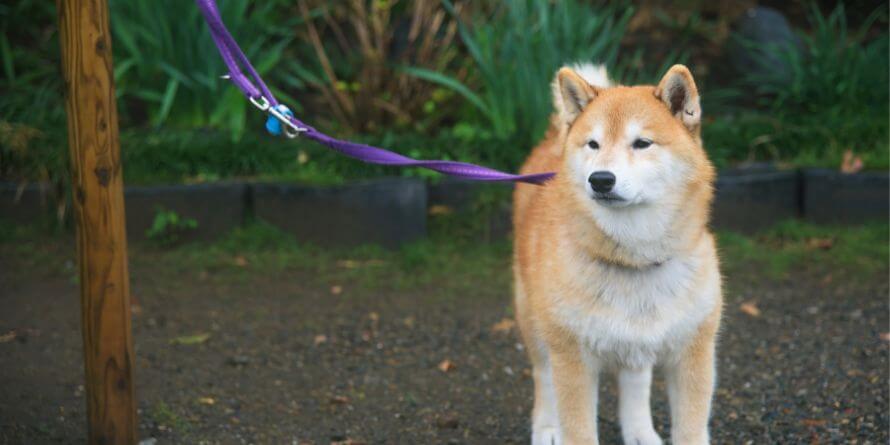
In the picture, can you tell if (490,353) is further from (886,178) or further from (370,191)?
(886,178)

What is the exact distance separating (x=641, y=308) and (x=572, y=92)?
0.63 m

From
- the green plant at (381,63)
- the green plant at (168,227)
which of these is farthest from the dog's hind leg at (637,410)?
the green plant at (381,63)

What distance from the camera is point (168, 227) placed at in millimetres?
5949

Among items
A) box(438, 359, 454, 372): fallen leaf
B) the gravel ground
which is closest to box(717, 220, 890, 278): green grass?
the gravel ground

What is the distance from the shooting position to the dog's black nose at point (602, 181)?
281 centimetres

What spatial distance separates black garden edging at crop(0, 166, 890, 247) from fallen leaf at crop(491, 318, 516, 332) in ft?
3.43

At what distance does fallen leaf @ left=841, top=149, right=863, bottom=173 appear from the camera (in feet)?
19.6

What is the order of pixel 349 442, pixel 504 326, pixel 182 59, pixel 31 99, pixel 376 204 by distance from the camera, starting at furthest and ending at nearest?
pixel 31 99 < pixel 182 59 < pixel 376 204 < pixel 504 326 < pixel 349 442

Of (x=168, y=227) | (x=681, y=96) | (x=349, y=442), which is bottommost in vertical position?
(x=349, y=442)

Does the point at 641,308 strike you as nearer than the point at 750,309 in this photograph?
Yes

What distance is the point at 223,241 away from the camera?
19.5 feet

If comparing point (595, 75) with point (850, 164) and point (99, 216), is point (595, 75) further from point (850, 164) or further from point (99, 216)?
point (850, 164)

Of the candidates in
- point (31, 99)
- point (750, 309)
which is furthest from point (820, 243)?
point (31, 99)

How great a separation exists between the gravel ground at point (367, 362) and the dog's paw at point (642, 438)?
155 mm
